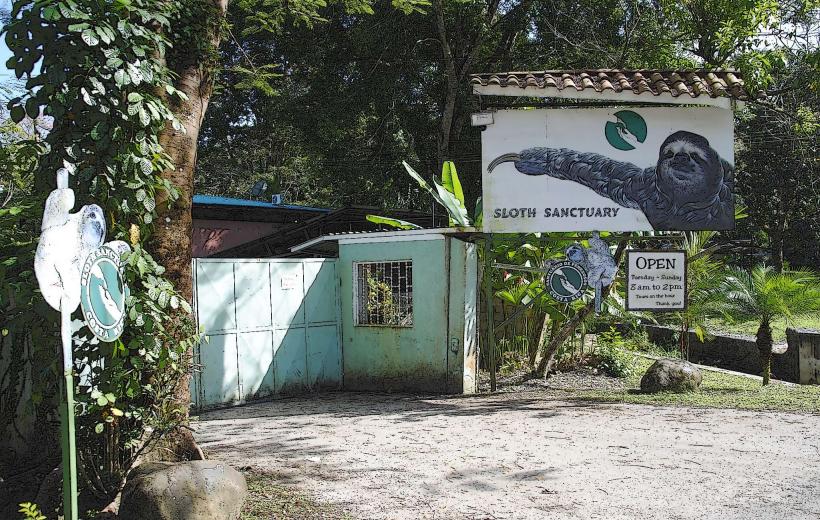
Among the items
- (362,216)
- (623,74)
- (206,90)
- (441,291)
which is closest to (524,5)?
(362,216)

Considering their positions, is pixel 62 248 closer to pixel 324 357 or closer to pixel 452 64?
pixel 324 357

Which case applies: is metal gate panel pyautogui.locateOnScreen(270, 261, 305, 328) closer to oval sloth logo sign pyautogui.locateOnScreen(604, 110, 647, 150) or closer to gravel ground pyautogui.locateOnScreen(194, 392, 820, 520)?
gravel ground pyautogui.locateOnScreen(194, 392, 820, 520)

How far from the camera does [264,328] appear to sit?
11367 mm

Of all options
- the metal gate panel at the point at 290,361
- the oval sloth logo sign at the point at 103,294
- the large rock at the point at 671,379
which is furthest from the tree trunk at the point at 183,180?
the large rock at the point at 671,379

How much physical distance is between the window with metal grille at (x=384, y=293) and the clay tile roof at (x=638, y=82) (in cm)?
330

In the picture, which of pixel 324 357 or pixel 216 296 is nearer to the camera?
pixel 216 296

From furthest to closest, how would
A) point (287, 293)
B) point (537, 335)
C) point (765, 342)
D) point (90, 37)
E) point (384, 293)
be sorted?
point (537, 335) → point (384, 293) → point (765, 342) → point (287, 293) → point (90, 37)

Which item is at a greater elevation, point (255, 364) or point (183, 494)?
point (255, 364)

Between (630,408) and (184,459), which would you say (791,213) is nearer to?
(630,408)

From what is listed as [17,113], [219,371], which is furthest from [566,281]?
[17,113]

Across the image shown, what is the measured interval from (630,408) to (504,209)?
3088 mm

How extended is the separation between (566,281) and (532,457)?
12.3ft

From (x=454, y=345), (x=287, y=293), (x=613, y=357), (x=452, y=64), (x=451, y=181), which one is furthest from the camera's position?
(x=452, y=64)

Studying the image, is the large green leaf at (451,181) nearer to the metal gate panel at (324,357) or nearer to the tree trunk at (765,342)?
the metal gate panel at (324,357)
